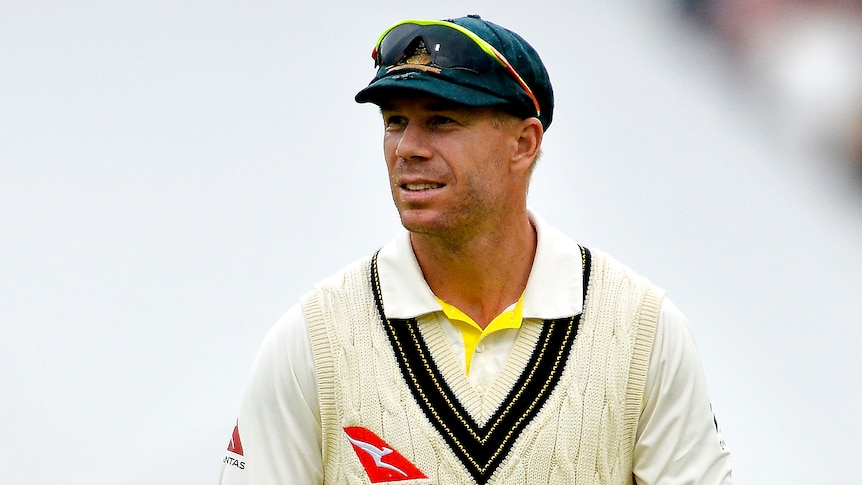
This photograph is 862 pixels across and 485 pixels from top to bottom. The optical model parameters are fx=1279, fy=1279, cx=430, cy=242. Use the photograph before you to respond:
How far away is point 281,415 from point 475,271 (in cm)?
38

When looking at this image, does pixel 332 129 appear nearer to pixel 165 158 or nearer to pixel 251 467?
pixel 165 158

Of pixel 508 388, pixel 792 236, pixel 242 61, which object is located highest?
pixel 242 61

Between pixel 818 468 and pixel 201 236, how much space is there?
4.98ft

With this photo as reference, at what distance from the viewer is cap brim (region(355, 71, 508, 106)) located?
6.17 ft

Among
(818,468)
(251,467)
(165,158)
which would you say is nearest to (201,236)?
(165,158)

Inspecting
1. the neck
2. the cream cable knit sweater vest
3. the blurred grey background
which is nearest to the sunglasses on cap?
the neck

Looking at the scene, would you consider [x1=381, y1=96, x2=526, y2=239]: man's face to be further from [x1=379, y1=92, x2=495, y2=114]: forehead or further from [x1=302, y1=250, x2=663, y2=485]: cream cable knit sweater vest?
[x1=302, y1=250, x2=663, y2=485]: cream cable knit sweater vest

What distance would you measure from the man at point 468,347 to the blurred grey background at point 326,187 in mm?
877

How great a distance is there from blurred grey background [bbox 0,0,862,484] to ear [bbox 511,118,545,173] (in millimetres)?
926

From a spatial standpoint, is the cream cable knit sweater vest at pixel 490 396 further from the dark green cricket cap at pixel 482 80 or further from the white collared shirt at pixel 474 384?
the dark green cricket cap at pixel 482 80

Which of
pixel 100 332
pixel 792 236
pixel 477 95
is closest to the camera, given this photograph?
pixel 477 95

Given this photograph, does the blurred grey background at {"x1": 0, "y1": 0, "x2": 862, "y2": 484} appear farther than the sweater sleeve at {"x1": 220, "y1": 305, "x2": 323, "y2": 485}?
Yes

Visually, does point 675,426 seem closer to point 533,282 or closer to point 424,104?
point 533,282

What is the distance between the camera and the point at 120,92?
9.72 feet
